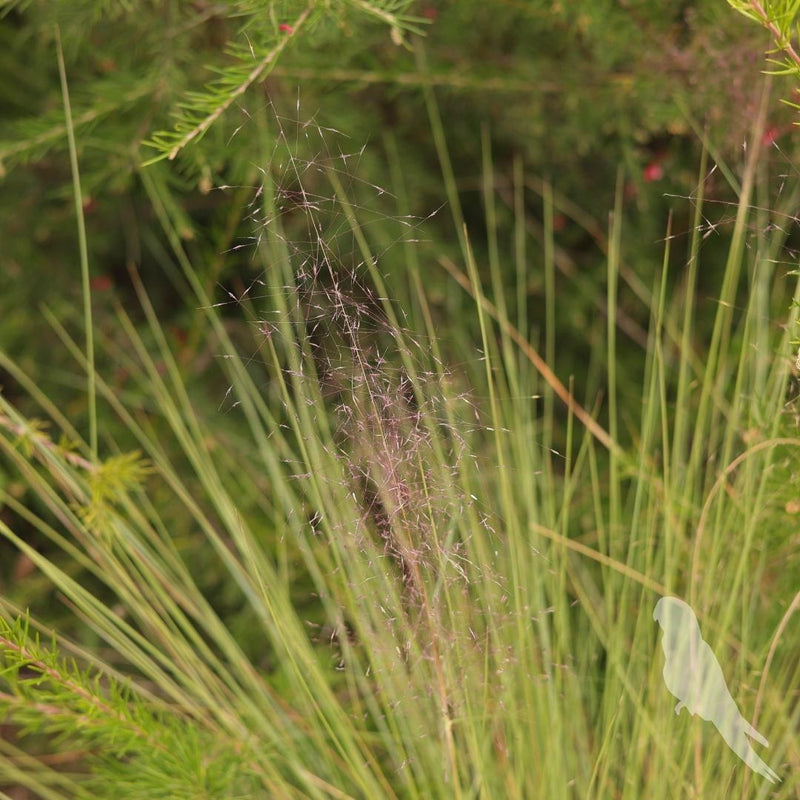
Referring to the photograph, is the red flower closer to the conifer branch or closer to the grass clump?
the grass clump

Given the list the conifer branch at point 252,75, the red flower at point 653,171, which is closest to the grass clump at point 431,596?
the conifer branch at point 252,75

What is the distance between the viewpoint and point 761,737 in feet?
2.16

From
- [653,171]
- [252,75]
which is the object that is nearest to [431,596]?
[252,75]

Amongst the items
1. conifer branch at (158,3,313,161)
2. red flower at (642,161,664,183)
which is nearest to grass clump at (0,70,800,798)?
conifer branch at (158,3,313,161)

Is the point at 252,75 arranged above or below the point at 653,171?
above

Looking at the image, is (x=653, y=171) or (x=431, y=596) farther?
(x=653, y=171)

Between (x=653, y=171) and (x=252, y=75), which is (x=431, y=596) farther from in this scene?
(x=653, y=171)

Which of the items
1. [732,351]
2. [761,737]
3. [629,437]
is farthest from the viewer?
[629,437]

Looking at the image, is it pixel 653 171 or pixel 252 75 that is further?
pixel 653 171

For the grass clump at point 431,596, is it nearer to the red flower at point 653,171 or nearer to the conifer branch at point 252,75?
the conifer branch at point 252,75

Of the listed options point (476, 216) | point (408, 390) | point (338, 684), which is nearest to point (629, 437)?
point (476, 216)

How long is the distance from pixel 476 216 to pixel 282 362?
0.45m

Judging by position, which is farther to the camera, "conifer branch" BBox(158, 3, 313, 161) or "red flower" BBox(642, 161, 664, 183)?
"red flower" BBox(642, 161, 664, 183)

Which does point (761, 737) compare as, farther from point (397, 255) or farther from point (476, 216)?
point (476, 216)
